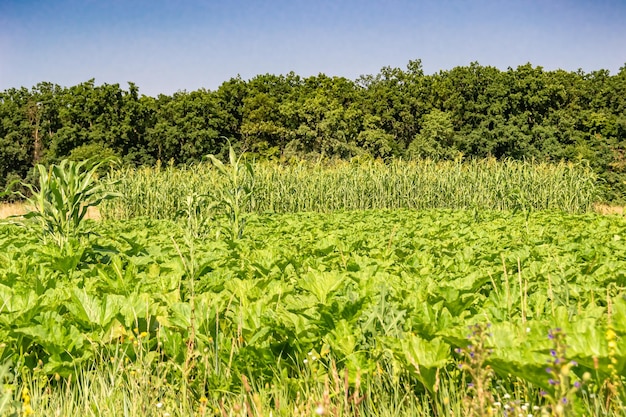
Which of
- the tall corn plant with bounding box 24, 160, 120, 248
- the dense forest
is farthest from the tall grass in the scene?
the dense forest

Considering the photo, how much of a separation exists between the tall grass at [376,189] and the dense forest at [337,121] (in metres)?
19.3

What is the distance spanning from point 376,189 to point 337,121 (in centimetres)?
2198

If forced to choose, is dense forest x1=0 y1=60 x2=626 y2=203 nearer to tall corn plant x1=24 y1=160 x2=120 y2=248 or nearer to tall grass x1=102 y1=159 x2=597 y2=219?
tall grass x1=102 y1=159 x2=597 y2=219

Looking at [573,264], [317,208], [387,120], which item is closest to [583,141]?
[387,120]

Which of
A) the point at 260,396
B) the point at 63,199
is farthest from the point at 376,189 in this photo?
the point at 260,396

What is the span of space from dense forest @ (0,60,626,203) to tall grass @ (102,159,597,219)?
760 inches

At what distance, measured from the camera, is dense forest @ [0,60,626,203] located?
39.5 metres

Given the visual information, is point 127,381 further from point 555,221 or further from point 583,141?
point 583,141

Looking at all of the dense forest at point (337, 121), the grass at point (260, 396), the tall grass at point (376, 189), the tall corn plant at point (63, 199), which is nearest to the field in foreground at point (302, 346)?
the grass at point (260, 396)

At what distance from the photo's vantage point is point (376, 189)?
1825 cm

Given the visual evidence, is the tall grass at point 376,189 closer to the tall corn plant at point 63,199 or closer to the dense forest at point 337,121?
the tall corn plant at point 63,199

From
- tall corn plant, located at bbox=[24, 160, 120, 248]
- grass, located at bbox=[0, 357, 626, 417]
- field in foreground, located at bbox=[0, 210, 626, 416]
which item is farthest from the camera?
tall corn plant, located at bbox=[24, 160, 120, 248]

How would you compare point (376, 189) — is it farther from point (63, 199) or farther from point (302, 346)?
point (302, 346)

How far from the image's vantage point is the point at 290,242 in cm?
652
